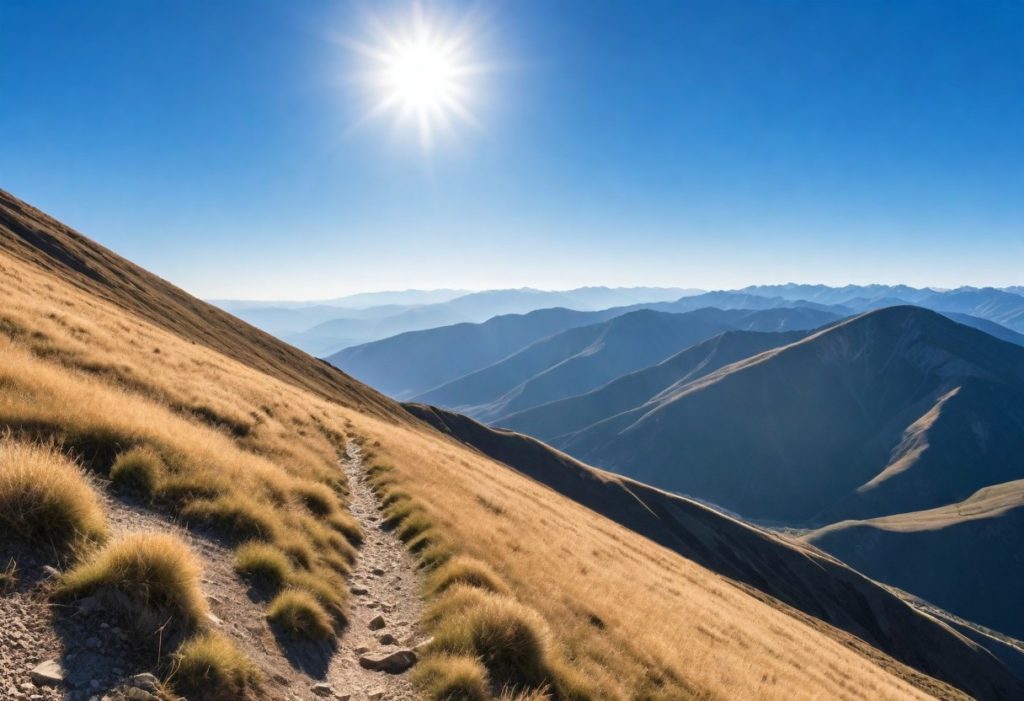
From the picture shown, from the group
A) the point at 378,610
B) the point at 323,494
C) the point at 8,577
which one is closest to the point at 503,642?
the point at 378,610

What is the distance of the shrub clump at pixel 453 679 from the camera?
7121 mm

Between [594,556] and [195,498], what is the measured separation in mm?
17337

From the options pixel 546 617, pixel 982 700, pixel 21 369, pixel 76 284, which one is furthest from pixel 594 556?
pixel 982 700

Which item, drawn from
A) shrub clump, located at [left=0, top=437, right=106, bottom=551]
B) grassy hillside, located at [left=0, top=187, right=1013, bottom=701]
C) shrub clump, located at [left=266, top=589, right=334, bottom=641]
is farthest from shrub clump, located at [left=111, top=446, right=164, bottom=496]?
shrub clump, located at [left=266, top=589, right=334, bottom=641]

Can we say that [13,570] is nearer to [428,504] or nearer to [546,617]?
[546,617]

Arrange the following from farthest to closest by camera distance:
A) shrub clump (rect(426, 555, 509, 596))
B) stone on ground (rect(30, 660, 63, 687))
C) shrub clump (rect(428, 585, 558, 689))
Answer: shrub clump (rect(426, 555, 509, 596)) < shrub clump (rect(428, 585, 558, 689)) < stone on ground (rect(30, 660, 63, 687))

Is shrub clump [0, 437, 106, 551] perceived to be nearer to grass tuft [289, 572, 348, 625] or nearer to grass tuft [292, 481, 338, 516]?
grass tuft [289, 572, 348, 625]

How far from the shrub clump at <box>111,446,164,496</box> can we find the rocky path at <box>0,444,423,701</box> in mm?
537

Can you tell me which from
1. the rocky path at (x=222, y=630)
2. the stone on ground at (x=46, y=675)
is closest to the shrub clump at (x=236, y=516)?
the rocky path at (x=222, y=630)

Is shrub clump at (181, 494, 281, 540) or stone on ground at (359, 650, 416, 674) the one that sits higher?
shrub clump at (181, 494, 281, 540)

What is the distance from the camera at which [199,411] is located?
52.6 ft

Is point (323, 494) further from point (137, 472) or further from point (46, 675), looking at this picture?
point (46, 675)

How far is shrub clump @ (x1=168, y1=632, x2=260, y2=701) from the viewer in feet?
17.9

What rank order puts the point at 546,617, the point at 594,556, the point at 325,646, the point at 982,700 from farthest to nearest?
the point at 982,700 < the point at 594,556 < the point at 546,617 < the point at 325,646
